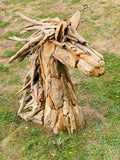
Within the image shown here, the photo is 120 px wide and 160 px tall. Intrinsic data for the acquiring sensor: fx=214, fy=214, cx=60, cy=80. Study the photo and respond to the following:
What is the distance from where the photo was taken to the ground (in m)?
3.49

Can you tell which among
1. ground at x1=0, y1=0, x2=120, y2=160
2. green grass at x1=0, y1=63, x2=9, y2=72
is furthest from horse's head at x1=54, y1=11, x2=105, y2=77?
green grass at x1=0, y1=63, x2=9, y2=72

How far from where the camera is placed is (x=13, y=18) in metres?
8.38

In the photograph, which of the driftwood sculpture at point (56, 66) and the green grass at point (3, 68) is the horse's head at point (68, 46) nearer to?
the driftwood sculpture at point (56, 66)

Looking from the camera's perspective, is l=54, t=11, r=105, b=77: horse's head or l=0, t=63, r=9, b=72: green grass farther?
l=0, t=63, r=9, b=72: green grass

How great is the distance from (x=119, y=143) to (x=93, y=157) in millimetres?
519

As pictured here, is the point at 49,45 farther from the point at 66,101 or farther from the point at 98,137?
the point at 98,137

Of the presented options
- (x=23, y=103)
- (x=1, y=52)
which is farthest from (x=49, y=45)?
(x=1, y=52)

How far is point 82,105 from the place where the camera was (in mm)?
4320

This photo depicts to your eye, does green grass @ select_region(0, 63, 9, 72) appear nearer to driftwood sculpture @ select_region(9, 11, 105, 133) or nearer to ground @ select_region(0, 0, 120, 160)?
ground @ select_region(0, 0, 120, 160)

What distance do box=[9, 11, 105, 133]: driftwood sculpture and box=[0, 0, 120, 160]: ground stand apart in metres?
0.21

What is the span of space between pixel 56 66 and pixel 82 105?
148cm

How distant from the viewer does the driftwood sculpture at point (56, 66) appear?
2.61 metres

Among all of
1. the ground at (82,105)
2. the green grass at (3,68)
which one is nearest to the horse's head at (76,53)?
the ground at (82,105)

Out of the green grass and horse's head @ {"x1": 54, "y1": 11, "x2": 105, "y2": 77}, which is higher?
horse's head @ {"x1": 54, "y1": 11, "x2": 105, "y2": 77}
